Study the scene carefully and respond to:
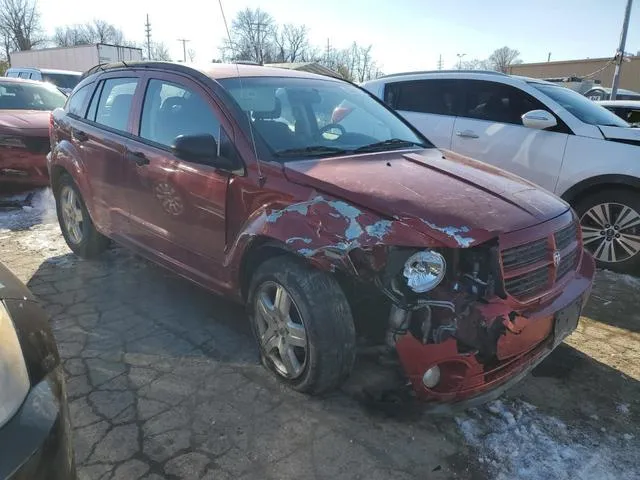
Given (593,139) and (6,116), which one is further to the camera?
(6,116)

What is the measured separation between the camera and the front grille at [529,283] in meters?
2.48

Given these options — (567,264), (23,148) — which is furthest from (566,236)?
(23,148)

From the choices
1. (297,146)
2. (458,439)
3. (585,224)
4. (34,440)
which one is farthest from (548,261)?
(585,224)

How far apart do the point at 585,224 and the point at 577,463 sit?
324cm

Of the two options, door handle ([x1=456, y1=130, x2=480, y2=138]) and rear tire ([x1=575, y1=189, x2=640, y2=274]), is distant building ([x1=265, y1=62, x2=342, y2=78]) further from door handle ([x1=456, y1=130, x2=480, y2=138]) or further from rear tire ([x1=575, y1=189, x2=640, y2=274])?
rear tire ([x1=575, y1=189, x2=640, y2=274])

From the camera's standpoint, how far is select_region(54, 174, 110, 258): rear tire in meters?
4.83

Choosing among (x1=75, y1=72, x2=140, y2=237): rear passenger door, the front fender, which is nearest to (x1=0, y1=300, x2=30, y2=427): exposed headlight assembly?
the front fender

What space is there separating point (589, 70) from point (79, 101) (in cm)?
5046

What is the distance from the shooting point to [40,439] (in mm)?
1527

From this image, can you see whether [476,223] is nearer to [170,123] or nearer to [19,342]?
[19,342]

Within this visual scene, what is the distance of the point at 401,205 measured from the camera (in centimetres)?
252

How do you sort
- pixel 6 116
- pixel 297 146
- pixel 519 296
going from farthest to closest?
pixel 6 116
pixel 297 146
pixel 519 296

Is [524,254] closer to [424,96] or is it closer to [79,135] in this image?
[79,135]

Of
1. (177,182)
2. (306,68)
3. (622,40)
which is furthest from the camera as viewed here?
(622,40)
